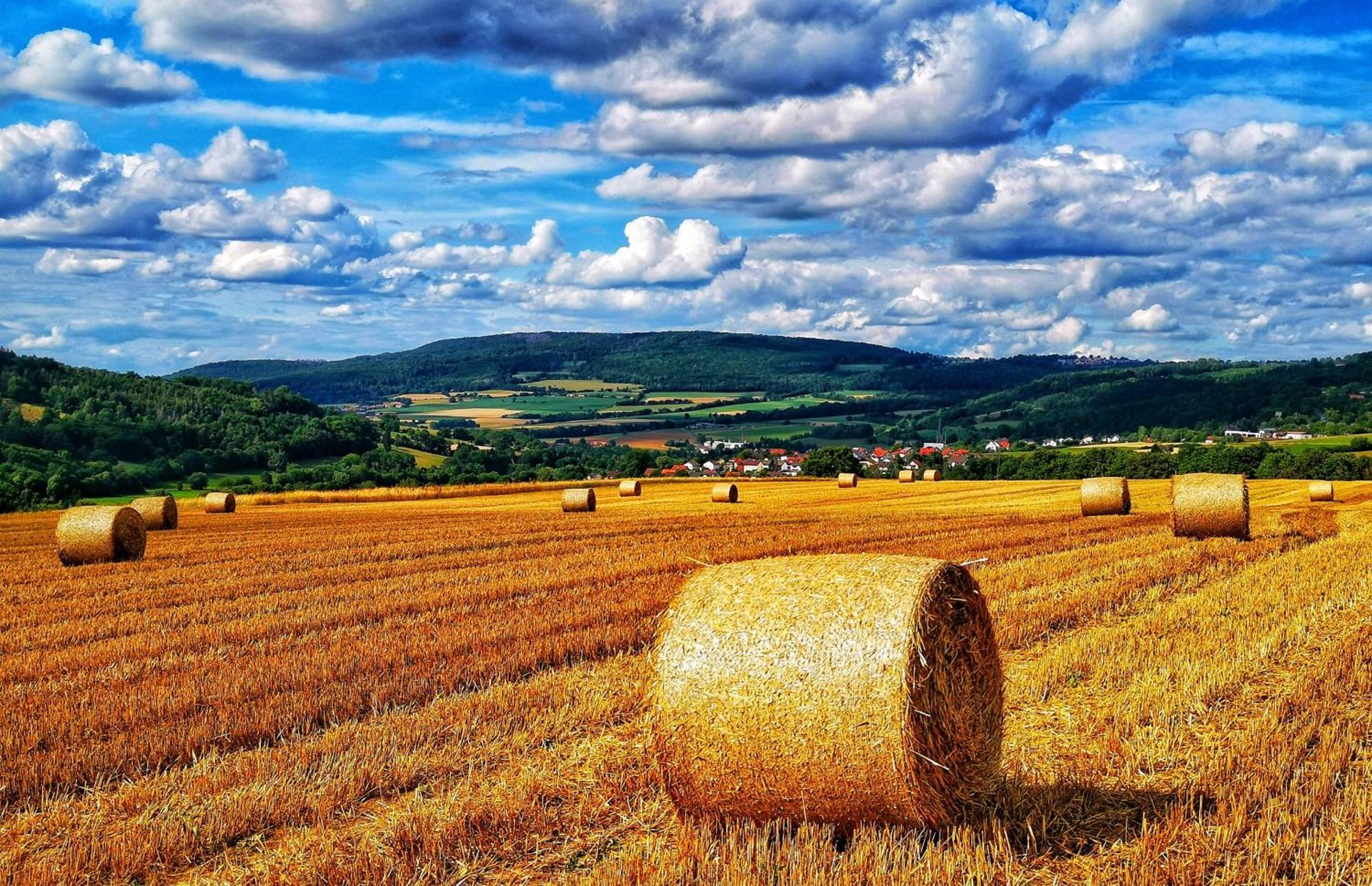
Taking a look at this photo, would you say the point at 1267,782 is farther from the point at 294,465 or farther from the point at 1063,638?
the point at 294,465

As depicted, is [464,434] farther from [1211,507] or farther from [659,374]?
[659,374]

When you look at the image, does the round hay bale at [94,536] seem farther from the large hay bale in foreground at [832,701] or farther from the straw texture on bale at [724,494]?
the straw texture on bale at [724,494]

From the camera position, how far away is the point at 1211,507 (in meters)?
21.9

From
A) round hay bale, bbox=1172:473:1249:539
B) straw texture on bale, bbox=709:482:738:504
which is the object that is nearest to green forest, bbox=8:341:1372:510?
straw texture on bale, bbox=709:482:738:504

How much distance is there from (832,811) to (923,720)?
0.74 metres

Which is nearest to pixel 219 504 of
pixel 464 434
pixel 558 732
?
pixel 558 732

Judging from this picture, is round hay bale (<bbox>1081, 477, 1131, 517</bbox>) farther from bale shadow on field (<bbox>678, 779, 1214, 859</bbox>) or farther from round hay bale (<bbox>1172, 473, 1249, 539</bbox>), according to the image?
bale shadow on field (<bbox>678, 779, 1214, 859</bbox>)

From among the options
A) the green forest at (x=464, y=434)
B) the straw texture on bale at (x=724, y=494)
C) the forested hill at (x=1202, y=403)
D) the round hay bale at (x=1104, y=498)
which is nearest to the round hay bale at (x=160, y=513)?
the straw texture on bale at (x=724, y=494)

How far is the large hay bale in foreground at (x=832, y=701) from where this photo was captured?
6555mm

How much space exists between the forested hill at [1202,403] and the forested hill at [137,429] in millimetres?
60634

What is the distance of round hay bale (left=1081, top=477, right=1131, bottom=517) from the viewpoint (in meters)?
30.9

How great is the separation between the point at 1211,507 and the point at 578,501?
68.3 ft

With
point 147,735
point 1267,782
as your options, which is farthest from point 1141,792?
point 147,735

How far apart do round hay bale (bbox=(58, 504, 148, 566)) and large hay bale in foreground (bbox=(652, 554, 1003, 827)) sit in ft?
59.8
